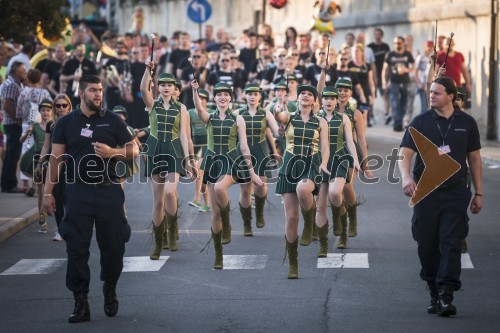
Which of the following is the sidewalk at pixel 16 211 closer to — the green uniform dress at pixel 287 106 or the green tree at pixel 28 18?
the green tree at pixel 28 18

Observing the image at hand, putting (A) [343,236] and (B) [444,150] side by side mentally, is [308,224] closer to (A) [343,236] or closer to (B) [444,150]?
(A) [343,236]

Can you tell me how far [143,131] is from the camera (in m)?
17.8

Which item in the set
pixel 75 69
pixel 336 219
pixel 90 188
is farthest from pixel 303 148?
pixel 75 69

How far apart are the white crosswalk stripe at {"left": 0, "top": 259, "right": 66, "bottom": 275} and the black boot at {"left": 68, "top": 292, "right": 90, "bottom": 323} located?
2839 mm

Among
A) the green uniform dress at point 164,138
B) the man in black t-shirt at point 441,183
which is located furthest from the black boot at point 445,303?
the green uniform dress at point 164,138

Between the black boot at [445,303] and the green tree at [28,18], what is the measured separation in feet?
35.8

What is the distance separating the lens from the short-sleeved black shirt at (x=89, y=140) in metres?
11.6

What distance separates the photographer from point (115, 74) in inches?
1206

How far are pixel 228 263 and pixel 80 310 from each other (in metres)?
3.49

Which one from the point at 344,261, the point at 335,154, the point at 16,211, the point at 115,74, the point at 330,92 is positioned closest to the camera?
the point at 344,261

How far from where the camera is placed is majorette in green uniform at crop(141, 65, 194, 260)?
15703 millimetres

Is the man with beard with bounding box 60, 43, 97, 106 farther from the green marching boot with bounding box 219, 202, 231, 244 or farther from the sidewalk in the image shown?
the green marching boot with bounding box 219, 202, 231, 244

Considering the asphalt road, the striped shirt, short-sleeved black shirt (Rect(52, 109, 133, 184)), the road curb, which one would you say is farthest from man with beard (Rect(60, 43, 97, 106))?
short-sleeved black shirt (Rect(52, 109, 133, 184))

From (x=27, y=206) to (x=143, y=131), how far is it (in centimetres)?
269
